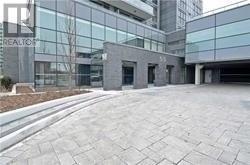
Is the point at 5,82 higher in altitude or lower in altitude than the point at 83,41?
lower

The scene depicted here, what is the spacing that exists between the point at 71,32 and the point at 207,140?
35.3 feet

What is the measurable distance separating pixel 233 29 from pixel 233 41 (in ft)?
4.16

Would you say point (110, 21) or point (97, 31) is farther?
point (110, 21)

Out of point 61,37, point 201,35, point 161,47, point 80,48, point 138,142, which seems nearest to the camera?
point 138,142

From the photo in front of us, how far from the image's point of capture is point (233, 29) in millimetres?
16938

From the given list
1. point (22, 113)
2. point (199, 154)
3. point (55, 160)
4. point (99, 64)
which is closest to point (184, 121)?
point (199, 154)

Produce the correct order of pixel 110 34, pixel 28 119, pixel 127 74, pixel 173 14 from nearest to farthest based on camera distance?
1. pixel 28 119
2. pixel 110 34
3. pixel 127 74
4. pixel 173 14

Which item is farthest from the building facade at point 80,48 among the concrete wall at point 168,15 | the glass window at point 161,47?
the concrete wall at point 168,15

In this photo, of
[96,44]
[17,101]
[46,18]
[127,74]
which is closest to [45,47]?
[46,18]

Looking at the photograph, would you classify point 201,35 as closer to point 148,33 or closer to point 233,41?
point 233,41

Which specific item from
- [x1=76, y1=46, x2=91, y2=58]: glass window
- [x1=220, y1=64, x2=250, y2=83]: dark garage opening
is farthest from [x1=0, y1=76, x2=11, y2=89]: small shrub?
[x1=220, y1=64, x2=250, y2=83]: dark garage opening

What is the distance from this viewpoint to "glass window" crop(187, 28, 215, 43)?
61.1ft

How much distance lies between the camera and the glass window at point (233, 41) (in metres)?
16.1

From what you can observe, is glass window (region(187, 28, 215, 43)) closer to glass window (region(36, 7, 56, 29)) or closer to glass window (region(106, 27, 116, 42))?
glass window (region(106, 27, 116, 42))
